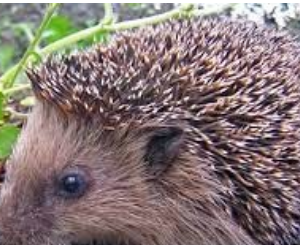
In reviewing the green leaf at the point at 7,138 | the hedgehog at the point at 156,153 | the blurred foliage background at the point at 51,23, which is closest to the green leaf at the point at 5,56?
the blurred foliage background at the point at 51,23

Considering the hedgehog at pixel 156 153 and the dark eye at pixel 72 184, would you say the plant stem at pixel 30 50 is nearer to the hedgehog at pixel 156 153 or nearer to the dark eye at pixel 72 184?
the hedgehog at pixel 156 153

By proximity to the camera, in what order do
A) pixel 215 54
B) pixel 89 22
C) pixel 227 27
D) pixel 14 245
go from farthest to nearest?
pixel 89 22, pixel 227 27, pixel 215 54, pixel 14 245

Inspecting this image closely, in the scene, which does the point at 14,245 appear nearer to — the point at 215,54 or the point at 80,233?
the point at 80,233

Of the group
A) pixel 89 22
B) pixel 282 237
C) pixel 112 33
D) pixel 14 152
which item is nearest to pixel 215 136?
pixel 282 237

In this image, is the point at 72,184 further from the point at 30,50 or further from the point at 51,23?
the point at 51,23

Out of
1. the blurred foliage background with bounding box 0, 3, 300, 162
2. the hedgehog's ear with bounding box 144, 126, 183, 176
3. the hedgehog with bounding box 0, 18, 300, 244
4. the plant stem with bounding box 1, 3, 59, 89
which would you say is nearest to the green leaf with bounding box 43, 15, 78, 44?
the blurred foliage background with bounding box 0, 3, 300, 162

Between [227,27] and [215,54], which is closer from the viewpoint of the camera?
[215,54]

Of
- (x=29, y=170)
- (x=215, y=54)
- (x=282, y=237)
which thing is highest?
(x=215, y=54)

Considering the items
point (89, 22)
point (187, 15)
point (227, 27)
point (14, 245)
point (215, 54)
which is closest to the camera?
point (14, 245)
